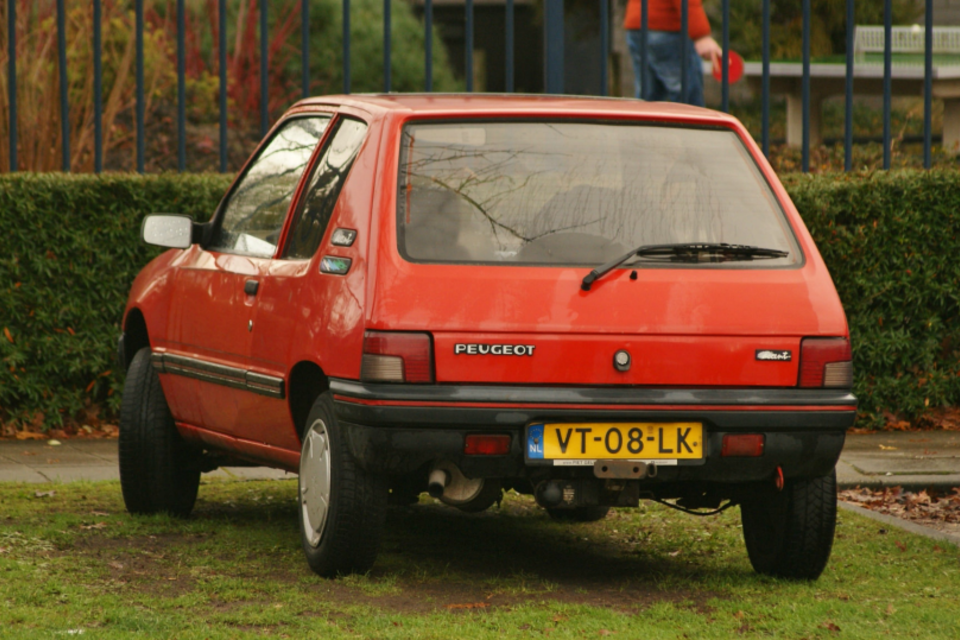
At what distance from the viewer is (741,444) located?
489 cm

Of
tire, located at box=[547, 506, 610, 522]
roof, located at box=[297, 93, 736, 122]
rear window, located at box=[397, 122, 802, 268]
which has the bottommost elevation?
tire, located at box=[547, 506, 610, 522]

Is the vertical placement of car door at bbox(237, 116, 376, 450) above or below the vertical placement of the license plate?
above

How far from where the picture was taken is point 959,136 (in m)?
13.1

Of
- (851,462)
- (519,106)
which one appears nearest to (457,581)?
(519,106)

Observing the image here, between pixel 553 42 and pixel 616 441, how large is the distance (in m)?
4.98

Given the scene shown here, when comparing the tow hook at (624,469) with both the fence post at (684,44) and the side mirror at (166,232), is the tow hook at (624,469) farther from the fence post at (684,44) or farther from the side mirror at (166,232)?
the fence post at (684,44)

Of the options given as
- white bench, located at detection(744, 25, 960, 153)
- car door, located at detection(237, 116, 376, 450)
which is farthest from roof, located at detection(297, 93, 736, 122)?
white bench, located at detection(744, 25, 960, 153)

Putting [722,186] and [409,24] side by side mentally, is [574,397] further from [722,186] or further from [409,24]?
[409,24]

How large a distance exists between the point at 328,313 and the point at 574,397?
0.87 metres

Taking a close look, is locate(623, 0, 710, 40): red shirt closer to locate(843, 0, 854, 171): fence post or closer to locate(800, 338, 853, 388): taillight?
locate(843, 0, 854, 171): fence post

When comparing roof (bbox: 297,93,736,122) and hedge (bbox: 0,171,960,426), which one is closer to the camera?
roof (bbox: 297,93,736,122)

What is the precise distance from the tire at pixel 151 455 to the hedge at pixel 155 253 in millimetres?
2314

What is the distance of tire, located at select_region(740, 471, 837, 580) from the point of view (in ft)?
17.2

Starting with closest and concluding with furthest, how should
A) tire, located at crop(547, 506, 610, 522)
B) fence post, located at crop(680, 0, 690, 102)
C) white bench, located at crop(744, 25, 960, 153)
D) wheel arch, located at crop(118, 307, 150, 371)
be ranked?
tire, located at crop(547, 506, 610, 522)
wheel arch, located at crop(118, 307, 150, 371)
fence post, located at crop(680, 0, 690, 102)
white bench, located at crop(744, 25, 960, 153)
